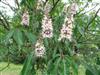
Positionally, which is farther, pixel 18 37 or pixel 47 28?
pixel 18 37

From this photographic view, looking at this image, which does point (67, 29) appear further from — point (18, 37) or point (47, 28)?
point (18, 37)

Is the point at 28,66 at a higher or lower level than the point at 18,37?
lower

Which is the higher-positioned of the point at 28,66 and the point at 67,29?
the point at 67,29

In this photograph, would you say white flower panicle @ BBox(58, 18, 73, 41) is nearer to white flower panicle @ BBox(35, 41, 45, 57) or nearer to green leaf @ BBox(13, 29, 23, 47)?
white flower panicle @ BBox(35, 41, 45, 57)

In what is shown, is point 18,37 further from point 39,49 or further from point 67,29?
point 67,29

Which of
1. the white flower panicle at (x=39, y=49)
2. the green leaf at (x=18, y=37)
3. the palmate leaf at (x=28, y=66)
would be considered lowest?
the palmate leaf at (x=28, y=66)

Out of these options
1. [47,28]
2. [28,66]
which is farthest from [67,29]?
[28,66]

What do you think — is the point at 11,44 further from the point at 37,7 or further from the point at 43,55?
the point at 43,55

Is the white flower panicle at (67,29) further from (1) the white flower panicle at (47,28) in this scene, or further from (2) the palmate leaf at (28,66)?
(2) the palmate leaf at (28,66)

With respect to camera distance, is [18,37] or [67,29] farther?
[18,37]

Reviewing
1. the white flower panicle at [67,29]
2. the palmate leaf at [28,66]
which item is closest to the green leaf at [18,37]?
the palmate leaf at [28,66]

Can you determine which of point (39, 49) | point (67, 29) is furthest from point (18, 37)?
point (67, 29)

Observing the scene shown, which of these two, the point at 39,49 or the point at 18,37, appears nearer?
the point at 39,49

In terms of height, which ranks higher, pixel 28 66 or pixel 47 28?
pixel 47 28
